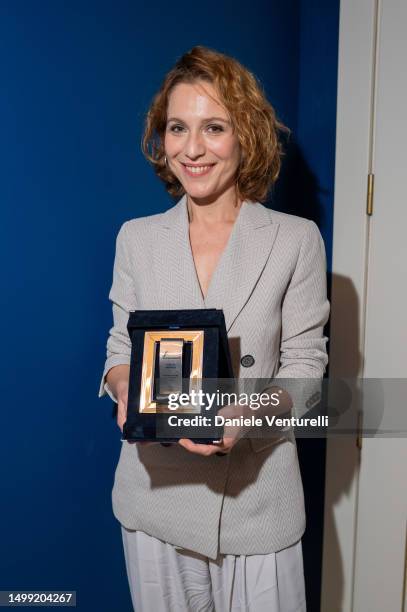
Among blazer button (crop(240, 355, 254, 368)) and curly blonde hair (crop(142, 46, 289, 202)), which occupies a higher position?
curly blonde hair (crop(142, 46, 289, 202))

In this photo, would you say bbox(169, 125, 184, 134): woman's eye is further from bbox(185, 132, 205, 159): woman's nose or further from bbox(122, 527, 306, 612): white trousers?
bbox(122, 527, 306, 612): white trousers

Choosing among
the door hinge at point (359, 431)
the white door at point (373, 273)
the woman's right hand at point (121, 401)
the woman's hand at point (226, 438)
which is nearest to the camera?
the woman's hand at point (226, 438)

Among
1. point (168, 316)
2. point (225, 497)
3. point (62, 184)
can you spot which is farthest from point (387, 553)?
point (62, 184)

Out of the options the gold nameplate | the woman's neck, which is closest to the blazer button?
the gold nameplate

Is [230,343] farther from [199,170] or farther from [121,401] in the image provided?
[199,170]

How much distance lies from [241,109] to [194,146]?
5.0 inches

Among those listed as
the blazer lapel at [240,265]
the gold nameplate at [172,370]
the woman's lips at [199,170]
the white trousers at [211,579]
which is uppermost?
the woman's lips at [199,170]

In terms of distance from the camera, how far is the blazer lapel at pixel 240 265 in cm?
129

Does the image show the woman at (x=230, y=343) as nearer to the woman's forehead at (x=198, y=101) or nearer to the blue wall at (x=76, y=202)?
the woman's forehead at (x=198, y=101)

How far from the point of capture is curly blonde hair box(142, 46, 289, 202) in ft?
4.29

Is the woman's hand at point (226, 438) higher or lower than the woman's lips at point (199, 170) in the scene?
lower

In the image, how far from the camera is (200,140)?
130cm

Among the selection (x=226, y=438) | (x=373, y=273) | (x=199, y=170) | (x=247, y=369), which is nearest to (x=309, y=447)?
(x=373, y=273)

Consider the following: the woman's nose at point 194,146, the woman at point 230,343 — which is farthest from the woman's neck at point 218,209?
the woman's nose at point 194,146
